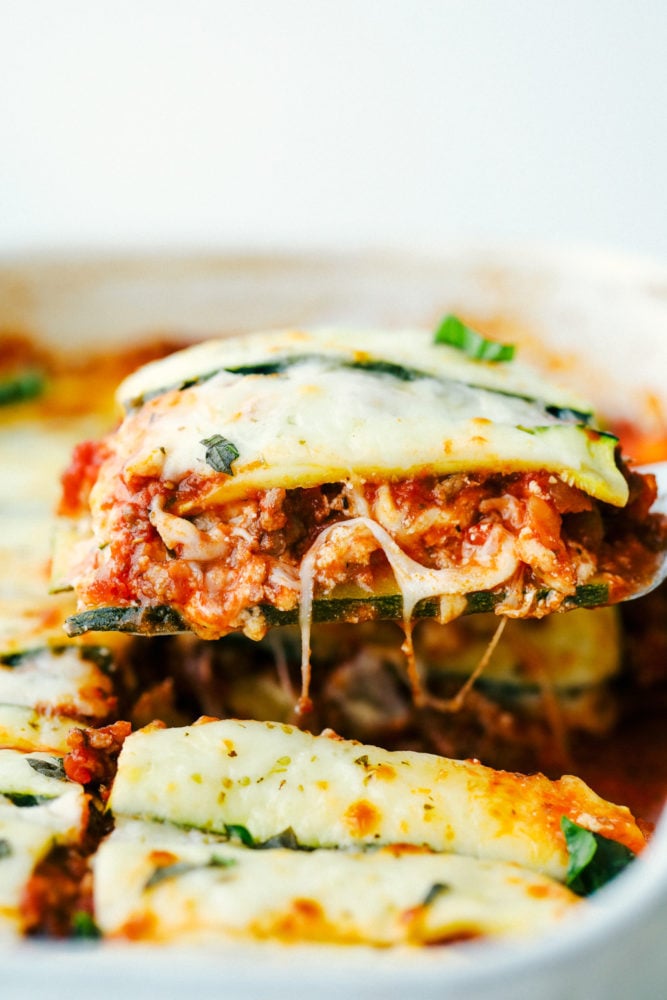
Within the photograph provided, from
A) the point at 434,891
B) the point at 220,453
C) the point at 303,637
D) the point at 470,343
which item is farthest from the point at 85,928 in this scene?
the point at 470,343

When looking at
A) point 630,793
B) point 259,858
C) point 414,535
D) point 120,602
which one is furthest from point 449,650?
point 259,858

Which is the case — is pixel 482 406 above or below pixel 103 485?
above

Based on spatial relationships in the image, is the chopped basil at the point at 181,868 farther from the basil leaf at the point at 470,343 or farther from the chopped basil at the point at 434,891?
the basil leaf at the point at 470,343

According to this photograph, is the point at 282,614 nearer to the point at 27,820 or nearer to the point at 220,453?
the point at 220,453

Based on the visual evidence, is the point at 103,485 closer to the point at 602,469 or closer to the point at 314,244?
the point at 602,469

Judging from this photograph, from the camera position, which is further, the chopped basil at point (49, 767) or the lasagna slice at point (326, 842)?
the chopped basil at point (49, 767)

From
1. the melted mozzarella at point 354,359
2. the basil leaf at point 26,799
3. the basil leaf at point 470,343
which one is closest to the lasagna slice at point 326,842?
the basil leaf at point 26,799

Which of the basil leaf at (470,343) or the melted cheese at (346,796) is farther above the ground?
the basil leaf at (470,343)

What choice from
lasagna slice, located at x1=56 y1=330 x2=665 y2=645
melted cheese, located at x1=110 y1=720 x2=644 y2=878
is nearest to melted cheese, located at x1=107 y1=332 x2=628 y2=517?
lasagna slice, located at x1=56 y1=330 x2=665 y2=645
